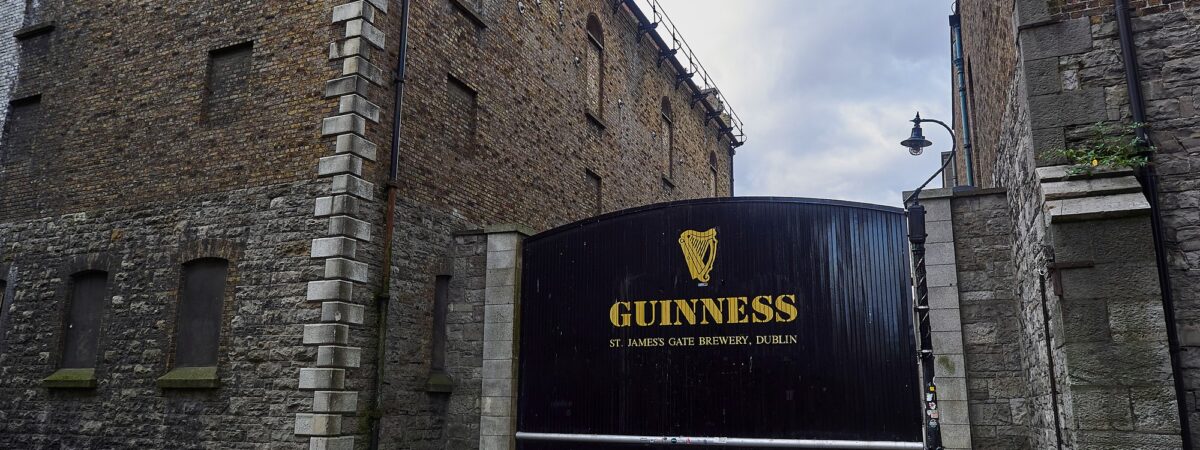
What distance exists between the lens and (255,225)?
1143 centimetres

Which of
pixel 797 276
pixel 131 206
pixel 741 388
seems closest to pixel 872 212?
pixel 797 276

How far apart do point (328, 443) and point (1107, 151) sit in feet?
28.6

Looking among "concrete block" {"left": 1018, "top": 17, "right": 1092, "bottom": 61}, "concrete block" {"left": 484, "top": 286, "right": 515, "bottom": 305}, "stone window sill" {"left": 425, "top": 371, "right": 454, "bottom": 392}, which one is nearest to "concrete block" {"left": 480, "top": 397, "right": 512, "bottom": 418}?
"stone window sill" {"left": 425, "top": 371, "right": 454, "bottom": 392}

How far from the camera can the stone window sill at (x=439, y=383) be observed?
11.9 m

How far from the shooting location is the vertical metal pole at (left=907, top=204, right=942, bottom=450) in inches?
368

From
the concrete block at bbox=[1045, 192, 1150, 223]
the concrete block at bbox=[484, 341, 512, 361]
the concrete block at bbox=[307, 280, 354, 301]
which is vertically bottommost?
the concrete block at bbox=[484, 341, 512, 361]

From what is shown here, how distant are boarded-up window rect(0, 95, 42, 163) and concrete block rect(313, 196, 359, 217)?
6315mm

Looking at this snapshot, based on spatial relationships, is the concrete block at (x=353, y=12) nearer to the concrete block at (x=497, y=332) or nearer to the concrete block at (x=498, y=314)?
the concrete block at (x=498, y=314)

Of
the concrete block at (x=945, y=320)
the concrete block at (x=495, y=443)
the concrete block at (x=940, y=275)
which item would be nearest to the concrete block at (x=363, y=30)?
the concrete block at (x=495, y=443)

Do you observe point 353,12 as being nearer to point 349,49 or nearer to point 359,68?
point 349,49

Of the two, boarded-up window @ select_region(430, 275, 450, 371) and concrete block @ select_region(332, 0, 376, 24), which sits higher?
concrete block @ select_region(332, 0, 376, 24)

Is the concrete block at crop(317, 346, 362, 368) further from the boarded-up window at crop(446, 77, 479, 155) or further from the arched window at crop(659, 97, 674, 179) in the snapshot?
the arched window at crop(659, 97, 674, 179)

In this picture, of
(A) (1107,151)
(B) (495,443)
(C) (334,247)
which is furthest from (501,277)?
(A) (1107,151)

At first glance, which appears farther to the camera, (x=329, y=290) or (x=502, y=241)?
(x=502, y=241)
